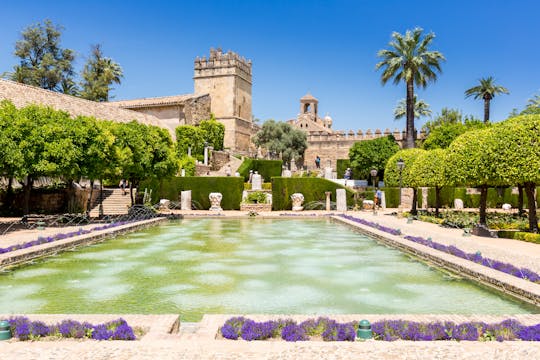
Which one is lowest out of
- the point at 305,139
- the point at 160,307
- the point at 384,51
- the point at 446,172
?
the point at 160,307

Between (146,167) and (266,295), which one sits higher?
(146,167)

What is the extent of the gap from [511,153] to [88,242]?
12.6 metres

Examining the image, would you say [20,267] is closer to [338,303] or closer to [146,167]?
[338,303]

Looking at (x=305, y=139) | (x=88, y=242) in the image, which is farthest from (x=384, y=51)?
(x=88, y=242)

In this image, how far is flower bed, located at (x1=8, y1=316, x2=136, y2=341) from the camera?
14.7 ft

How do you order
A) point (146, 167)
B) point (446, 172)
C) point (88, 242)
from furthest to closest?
point (146, 167) < point (446, 172) < point (88, 242)

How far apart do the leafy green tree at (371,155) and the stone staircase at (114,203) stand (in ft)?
74.4

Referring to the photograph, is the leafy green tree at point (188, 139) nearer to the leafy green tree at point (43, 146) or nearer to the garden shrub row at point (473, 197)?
the garden shrub row at point (473, 197)

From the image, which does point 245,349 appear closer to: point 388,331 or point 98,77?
point 388,331

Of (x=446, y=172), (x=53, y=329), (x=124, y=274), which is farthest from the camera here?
(x=446, y=172)

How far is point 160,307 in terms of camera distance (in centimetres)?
645

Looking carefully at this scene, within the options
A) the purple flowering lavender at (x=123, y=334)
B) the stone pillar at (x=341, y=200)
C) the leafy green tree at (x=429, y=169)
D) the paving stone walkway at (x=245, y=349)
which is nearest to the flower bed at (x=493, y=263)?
the paving stone walkway at (x=245, y=349)

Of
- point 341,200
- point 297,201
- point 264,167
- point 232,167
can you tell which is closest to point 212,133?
point 232,167

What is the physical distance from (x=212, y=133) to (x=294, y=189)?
22.7m
